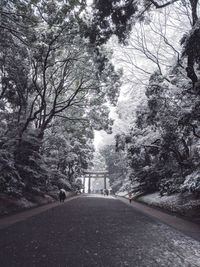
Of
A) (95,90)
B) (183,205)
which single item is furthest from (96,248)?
(95,90)

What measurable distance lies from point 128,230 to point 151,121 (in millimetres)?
6748

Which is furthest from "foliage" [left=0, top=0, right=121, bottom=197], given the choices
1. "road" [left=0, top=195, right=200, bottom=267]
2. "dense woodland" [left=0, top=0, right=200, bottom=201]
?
"road" [left=0, top=195, right=200, bottom=267]

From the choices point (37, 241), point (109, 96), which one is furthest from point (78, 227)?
point (109, 96)

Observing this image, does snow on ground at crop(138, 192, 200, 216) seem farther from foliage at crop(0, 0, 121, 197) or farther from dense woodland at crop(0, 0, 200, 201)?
foliage at crop(0, 0, 121, 197)

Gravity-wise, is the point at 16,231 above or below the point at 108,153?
below

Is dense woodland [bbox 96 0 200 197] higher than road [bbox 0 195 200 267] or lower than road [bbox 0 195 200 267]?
higher

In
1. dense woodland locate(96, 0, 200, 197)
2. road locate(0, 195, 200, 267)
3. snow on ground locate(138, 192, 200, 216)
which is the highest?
dense woodland locate(96, 0, 200, 197)

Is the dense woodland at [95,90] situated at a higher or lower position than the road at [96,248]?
higher

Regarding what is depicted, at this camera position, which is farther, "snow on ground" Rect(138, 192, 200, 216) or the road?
"snow on ground" Rect(138, 192, 200, 216)

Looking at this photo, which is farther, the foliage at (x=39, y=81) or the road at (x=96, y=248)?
the foliage at (x=39, y=81)

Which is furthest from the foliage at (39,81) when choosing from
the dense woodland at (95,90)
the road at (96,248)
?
the road at (96,248)

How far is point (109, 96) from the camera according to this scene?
70.2ft

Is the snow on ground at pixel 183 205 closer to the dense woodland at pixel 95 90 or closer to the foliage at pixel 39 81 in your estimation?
the dense woodland at pixel 95 90

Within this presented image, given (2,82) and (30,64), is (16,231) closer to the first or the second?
(2,82)
